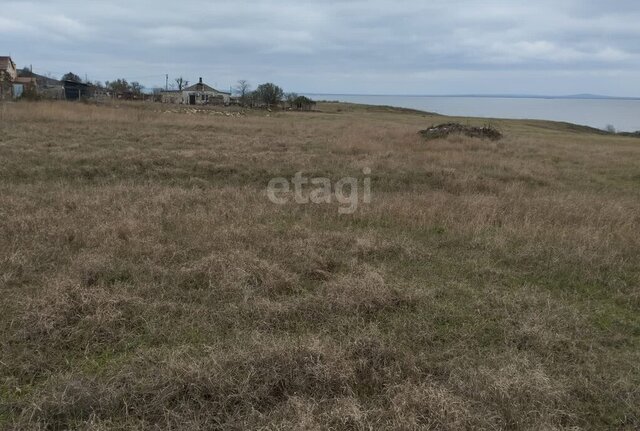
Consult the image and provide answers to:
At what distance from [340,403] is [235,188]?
7932 mm

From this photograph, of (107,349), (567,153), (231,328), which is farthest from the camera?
(567,153)

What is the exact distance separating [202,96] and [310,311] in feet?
245

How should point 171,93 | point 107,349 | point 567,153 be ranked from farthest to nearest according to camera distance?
point 171,93
point 567,153
point 107,349

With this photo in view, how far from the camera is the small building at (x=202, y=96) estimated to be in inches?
2874

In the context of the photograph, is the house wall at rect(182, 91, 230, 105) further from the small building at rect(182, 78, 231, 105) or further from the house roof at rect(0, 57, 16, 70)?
the house roof at rect(0, 57, 16, 70)

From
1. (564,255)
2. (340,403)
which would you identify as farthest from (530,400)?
(564,255)

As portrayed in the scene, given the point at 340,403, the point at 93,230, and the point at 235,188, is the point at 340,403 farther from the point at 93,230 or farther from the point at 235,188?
the point at 235,188

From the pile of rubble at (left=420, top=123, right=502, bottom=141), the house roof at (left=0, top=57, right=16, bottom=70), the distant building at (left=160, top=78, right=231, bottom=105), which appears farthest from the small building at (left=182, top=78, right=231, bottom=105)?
the pile of rubble at (left=420, top=123, right=502, bottom=141)

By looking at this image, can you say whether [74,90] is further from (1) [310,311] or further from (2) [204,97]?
(1) [310,311]

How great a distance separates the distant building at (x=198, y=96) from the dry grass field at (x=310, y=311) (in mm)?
66203

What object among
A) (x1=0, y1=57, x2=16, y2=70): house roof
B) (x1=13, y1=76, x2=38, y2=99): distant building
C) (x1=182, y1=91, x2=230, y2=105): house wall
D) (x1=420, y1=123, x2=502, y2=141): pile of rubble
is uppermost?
(x1=0, y1=57, x2=16, y2=70): house roof

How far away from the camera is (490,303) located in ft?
16.1

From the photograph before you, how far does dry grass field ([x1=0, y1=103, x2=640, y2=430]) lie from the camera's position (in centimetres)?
316

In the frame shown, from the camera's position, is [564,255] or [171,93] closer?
[564,255]
